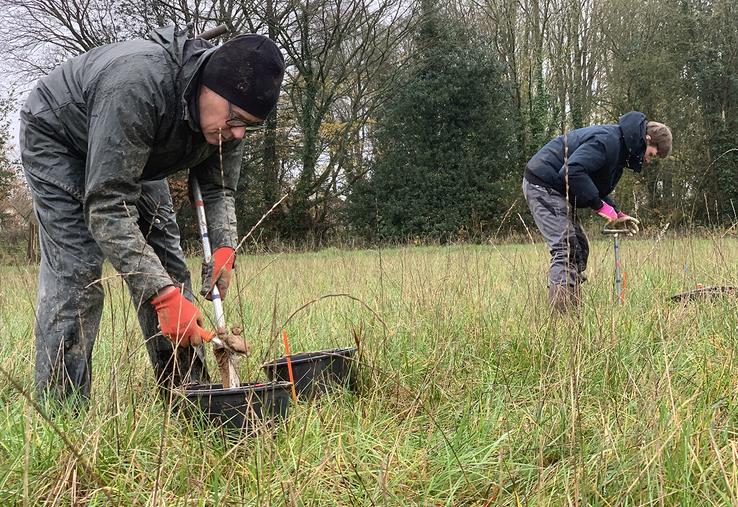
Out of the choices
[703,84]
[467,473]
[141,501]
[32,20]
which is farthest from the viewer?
[703,84]

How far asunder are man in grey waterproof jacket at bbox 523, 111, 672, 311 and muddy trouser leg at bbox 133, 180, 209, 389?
2.50 m

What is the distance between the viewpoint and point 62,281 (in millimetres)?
2451

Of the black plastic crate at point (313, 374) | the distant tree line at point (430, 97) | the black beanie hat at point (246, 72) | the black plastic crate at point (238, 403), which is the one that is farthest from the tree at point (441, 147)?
the black plastic crate at point (238, 403)

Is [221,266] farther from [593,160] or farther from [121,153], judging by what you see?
[593,160]

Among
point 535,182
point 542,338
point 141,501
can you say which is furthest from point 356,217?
point 141,501

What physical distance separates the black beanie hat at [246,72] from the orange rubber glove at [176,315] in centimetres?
72

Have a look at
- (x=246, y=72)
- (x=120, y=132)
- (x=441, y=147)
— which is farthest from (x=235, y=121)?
(x=441, y=147)

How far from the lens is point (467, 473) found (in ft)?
6.02

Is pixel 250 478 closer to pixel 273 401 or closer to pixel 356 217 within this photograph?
pixel 273 401

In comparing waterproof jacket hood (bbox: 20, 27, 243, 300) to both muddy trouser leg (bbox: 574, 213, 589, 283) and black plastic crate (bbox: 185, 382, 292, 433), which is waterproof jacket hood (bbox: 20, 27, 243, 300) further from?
muddy trouser leg (bbox: 574, 213, 589, 283)

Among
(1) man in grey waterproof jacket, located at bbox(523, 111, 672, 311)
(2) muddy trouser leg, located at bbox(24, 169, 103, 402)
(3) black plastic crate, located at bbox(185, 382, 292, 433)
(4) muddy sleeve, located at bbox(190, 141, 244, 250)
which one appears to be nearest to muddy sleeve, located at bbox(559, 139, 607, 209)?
(1) man in grey waterproof jacket, located at bbox(523, 111, 672, 311)

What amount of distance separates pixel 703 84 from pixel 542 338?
1762cm

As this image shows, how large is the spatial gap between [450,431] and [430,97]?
53.9 ft

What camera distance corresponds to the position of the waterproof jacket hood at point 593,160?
4.28 m
